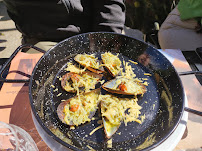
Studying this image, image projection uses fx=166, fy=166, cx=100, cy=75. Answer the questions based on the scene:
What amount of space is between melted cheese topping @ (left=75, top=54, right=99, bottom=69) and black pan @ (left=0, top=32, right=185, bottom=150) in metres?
0.09

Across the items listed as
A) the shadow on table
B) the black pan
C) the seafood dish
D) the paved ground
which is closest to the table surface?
the shadow on table

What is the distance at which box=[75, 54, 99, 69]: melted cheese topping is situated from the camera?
48.7 inches

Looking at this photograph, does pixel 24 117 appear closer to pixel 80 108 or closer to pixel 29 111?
pixel 29 111

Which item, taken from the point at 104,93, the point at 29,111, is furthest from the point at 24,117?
the point at 104,93

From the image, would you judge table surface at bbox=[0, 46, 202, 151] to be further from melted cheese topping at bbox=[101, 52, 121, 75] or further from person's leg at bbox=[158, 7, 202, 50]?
person's leg at bbox=[158, 7, 202, 50]

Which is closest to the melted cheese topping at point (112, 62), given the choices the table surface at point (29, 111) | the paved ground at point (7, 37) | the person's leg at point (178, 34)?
the table surface at point (29, 111)

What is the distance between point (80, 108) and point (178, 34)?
1.83 meters

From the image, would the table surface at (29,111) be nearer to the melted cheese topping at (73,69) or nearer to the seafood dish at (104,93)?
the seafood dish at (104,93)

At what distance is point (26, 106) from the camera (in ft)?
3.83

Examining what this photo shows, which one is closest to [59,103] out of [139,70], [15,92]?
[15,92]

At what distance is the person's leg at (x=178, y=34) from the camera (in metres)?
2.14

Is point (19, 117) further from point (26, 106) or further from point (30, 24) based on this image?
point (30, 24)

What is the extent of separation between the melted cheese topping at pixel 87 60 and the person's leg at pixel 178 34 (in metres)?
1.34

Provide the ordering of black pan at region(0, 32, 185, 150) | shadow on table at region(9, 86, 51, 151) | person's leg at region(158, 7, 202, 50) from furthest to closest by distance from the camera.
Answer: person's leg at region(158, 7, 202, 50)
shadow on table at region(9, 86, 51, 151)
black pan at region(0, 32, 185, 150)
